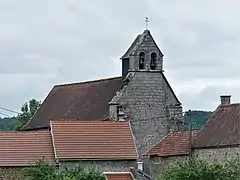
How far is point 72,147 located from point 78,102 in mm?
16623

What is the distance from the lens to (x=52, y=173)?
50.1 meters

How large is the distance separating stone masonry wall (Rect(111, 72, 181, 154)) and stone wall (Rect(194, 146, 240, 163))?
8.93 meters

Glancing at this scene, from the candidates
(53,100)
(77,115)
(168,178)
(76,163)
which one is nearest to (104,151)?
(76,163)

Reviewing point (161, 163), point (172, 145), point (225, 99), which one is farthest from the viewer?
point (225, 99)

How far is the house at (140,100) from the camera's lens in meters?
69.1

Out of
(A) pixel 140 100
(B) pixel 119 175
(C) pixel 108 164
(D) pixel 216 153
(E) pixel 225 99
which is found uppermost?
(A) pixel 140 100

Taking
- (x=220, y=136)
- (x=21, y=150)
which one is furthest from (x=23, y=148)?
(x=220, y=136)

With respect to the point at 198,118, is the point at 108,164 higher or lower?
lower

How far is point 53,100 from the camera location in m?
76.4

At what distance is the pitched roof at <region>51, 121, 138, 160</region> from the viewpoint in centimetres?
5575

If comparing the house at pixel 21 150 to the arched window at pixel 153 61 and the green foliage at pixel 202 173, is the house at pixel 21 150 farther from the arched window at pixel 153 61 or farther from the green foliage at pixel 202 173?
the arched window at pixel 153 61

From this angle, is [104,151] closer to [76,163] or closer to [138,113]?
[76,163]

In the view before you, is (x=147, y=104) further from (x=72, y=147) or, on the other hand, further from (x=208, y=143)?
(x=72, y=147)

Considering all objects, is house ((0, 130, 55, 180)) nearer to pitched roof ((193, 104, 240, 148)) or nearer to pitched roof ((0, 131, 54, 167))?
pitched roof ((0, 131, 54, 167))
